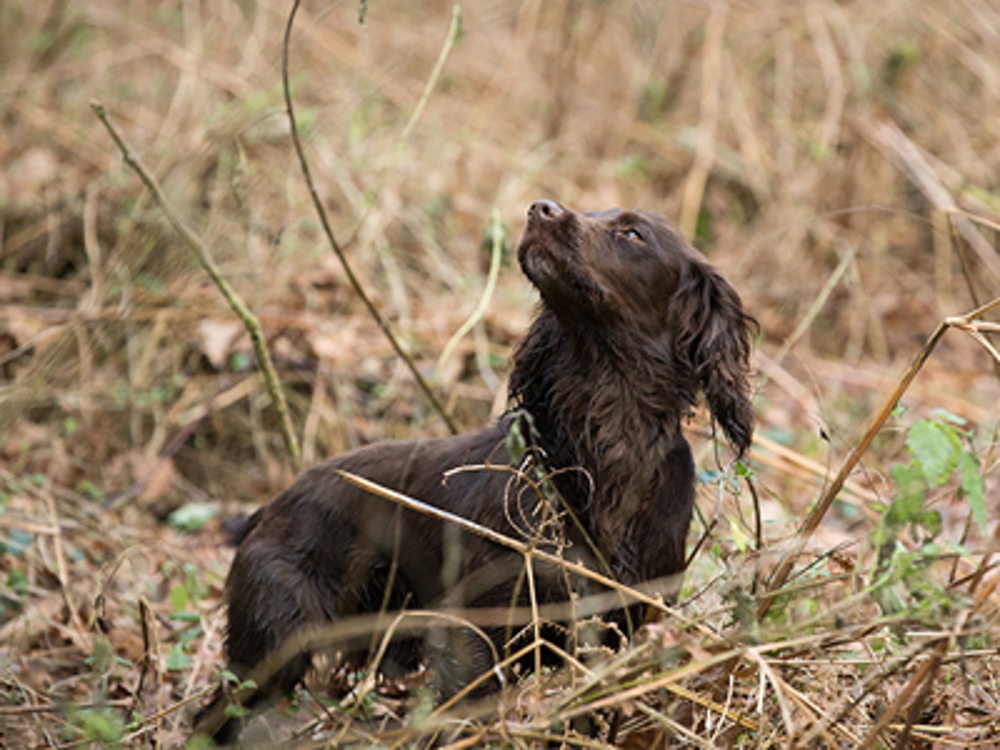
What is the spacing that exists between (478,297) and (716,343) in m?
3.43

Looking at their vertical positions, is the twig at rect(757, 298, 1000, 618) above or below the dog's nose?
below

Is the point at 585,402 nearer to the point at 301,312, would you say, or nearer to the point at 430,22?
the point at 301,312

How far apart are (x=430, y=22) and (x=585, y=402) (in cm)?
800

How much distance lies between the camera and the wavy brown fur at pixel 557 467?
3543 millimetres

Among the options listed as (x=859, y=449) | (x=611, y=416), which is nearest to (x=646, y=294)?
(x=611, y=416)

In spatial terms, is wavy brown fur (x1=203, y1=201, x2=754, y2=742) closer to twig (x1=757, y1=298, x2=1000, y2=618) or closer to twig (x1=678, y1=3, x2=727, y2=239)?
twig (x1=757, y1=298, x2=1000, y2=618)

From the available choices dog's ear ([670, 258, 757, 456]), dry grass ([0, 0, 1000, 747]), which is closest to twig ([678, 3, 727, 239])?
dry grass ([0, 0, 1000, 747])

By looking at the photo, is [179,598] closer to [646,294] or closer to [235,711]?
[235,711]

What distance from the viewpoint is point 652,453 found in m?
3.65

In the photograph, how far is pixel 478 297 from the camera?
7.00m

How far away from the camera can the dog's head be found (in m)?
3.59

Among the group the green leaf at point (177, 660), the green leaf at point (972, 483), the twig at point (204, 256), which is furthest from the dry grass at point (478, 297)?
the twig at point (204, 256)

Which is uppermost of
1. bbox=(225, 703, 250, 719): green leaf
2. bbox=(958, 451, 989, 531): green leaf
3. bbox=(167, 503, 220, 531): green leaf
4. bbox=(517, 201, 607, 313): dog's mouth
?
bbox=(517, 201, 607, 313): dog's mouth

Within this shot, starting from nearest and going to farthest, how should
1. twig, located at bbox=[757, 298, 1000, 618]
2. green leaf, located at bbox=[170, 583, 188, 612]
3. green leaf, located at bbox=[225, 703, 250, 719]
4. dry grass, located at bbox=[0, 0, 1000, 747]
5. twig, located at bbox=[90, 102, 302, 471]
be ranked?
twig, located at bbox=[757, 298, 1000, 618] → dry grass, located at bbox=[0, 0, 1000, 747] → green leaf, located at bbox=[225, 703, 250, 719] → green leaf, located at bbox=[170, 583, 188, 612] → twig, located at bbox=[90, 102, 302, 471]
